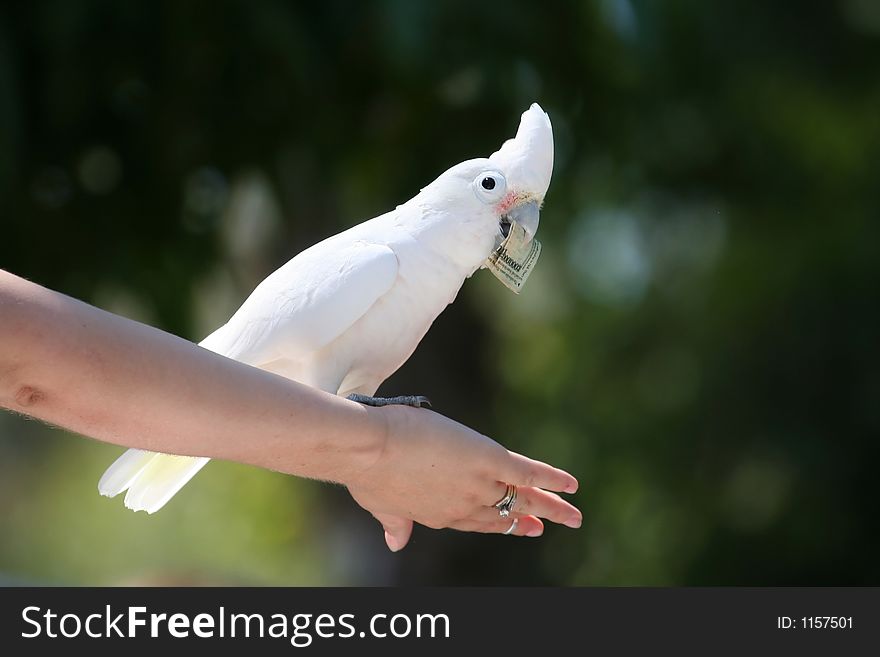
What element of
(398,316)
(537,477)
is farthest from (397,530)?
Result: (398,316)

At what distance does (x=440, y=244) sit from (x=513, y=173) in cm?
18

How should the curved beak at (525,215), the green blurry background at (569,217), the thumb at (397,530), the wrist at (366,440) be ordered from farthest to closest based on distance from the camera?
1. the green blurry background at (569,217)
2. the thumb at (397,530)
3. the curved beak at (525,215)
4. the wrist at (366,440)

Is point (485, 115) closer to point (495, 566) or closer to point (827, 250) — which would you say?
point (495, 566)

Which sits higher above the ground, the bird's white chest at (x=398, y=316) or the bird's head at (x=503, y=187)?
the bird's head at (x=503, y=187)

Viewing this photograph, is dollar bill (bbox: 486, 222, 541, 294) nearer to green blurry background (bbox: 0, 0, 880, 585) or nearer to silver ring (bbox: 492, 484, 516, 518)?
silver ring (bbox: 492, 484, 516, 518)

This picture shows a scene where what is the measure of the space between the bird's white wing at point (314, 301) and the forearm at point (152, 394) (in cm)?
16

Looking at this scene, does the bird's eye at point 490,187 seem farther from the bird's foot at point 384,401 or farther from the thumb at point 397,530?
the thumb at point 397,530

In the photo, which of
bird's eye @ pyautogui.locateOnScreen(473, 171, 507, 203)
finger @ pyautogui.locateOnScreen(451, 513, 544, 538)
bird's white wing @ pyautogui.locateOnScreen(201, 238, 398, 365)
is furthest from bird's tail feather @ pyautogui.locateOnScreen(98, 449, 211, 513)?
bird's eye @ pyautogui.locateOnScreen(473, 171, 507, 203)

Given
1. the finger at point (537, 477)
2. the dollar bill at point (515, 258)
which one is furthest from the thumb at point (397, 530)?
the dollar bill at point (515, 258)

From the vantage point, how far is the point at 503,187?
1714 mm

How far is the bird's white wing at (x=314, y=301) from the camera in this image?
1.70 m

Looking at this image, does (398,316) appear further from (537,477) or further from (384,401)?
(537,477)

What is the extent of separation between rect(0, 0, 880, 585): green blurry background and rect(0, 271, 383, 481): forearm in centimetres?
192

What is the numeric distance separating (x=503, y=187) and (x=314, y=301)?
384 millimetres
